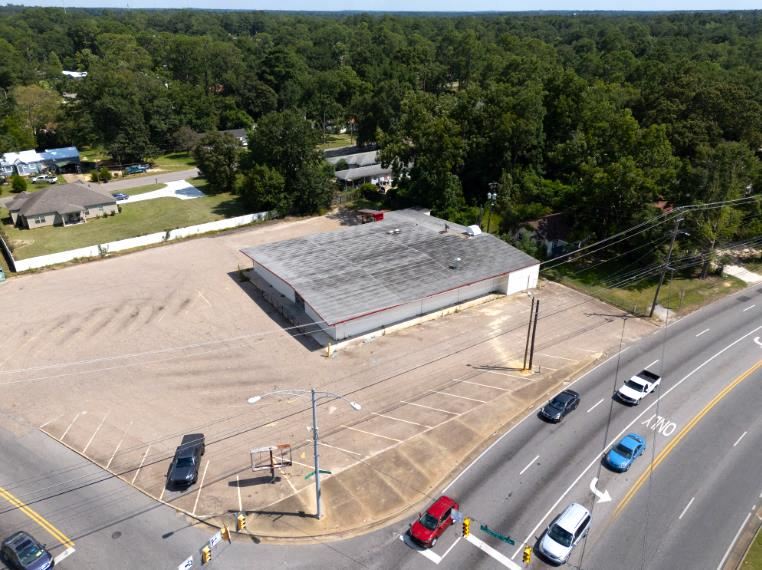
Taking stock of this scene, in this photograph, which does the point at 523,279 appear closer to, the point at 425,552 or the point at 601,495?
the point at 601,495

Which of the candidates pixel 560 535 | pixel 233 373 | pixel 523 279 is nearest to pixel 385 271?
pixel 523 279

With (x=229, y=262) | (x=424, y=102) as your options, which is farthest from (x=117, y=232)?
(x=424, y=102)

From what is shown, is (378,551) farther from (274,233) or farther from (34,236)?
(34,236)

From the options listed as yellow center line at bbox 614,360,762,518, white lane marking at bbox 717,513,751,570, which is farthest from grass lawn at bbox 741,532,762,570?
yellow center line at bbox 614,360,762,518

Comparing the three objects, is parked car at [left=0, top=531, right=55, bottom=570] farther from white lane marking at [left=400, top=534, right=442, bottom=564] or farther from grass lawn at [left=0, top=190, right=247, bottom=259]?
grass lawn at [left=0, top=190, right=247, bottom=259]

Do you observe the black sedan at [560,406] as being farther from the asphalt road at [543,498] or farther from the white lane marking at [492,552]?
the white lane marking at [492,552]

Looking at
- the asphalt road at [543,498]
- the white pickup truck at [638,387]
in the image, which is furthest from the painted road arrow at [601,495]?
the white pickup truck at [638,387]

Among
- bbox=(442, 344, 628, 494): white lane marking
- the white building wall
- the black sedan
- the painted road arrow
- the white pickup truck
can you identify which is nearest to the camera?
the painted road arrow
